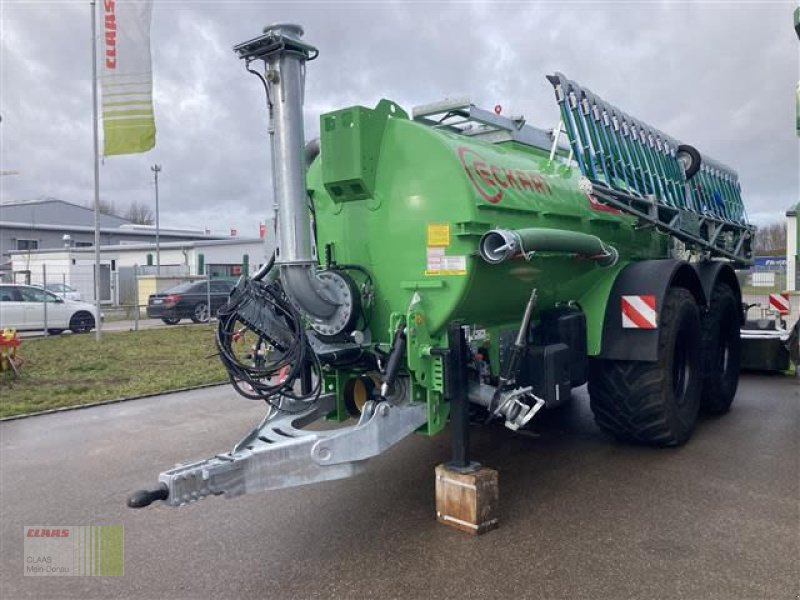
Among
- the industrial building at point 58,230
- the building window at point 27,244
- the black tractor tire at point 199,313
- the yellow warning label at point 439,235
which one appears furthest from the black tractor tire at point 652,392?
the building window at point 27,244

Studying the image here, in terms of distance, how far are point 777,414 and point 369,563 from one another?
5.03 m

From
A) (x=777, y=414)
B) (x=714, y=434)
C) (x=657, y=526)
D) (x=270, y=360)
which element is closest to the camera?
(x=657, y=526)

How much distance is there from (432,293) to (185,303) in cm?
1680

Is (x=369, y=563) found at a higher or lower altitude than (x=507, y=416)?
lower

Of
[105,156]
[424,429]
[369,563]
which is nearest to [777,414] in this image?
[424,429]

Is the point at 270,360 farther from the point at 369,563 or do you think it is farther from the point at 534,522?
the point at 534,522

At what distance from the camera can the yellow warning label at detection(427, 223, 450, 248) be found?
12.9ft

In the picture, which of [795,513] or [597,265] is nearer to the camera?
[795,513]

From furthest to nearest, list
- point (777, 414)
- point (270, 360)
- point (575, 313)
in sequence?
point (777, 414), point (575, 313), point (270, 360)

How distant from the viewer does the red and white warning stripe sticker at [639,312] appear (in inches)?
196

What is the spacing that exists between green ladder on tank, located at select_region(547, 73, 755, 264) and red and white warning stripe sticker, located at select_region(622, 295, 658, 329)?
2.38ft

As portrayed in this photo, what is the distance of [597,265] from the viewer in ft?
17.0

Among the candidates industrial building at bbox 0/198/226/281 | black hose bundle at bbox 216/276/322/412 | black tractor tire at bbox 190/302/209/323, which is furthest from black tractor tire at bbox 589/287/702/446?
industrial building at bbox 0/198/226/281

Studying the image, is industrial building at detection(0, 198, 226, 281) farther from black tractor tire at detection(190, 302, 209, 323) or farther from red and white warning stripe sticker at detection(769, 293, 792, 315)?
red and white warning stripe sticker at detection(769, 293, 792, 315)
